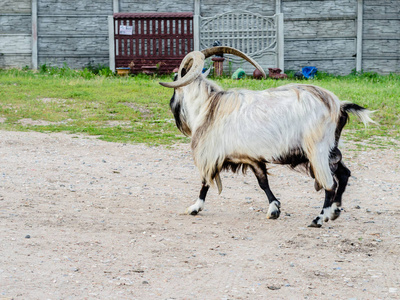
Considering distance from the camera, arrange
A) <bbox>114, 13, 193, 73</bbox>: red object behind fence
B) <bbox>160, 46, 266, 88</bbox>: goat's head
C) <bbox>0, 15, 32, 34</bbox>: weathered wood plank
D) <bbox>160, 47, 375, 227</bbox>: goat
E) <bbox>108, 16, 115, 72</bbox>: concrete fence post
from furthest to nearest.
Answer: <bbox>0, 15, 32, 34</bbox>: weathered wood plank → <bbox>114, 13, 193, 73</bbox>: red object behind fence → <bbox>108, 16, 115, 72</bbox>: concrete fence post → <bbox>160, 46, 266, 88</bbox>: goat's head → <bbox>160, 47, 375, 227</bbox>: goat

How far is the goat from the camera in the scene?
5.80 meters

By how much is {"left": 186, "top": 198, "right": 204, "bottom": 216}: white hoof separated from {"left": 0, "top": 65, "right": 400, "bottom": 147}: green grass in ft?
13.0

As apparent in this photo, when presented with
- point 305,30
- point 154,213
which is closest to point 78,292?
point 154,213

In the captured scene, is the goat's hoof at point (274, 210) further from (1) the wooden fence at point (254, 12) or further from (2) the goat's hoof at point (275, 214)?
(1) the wooden fence at point (254, 12)

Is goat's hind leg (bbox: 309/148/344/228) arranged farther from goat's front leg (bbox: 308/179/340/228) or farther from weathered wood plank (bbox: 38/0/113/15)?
weathered wood plank (bbox: 38/0/113/15)

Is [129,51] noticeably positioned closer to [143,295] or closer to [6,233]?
[6,233]

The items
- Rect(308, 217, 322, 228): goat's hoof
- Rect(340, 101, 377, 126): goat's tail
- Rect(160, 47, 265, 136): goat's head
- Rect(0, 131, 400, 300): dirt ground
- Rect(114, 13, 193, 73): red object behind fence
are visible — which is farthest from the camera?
Rect(114, 13, 193, 73): red object behind fence

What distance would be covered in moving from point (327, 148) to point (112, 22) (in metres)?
11.9

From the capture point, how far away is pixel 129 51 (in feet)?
55.4

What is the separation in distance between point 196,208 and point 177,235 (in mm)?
823

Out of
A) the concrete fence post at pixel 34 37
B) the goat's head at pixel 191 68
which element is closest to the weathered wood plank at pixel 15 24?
the concrete fence post at pixel 34 37

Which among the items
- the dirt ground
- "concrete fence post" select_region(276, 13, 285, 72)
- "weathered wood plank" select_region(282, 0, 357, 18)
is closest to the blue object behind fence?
"concrete fence post" select_region(276, 13, 285, 72)

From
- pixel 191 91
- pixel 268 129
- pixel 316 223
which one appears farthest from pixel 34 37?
pixel 316 223

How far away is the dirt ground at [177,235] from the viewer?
13.9 feet
